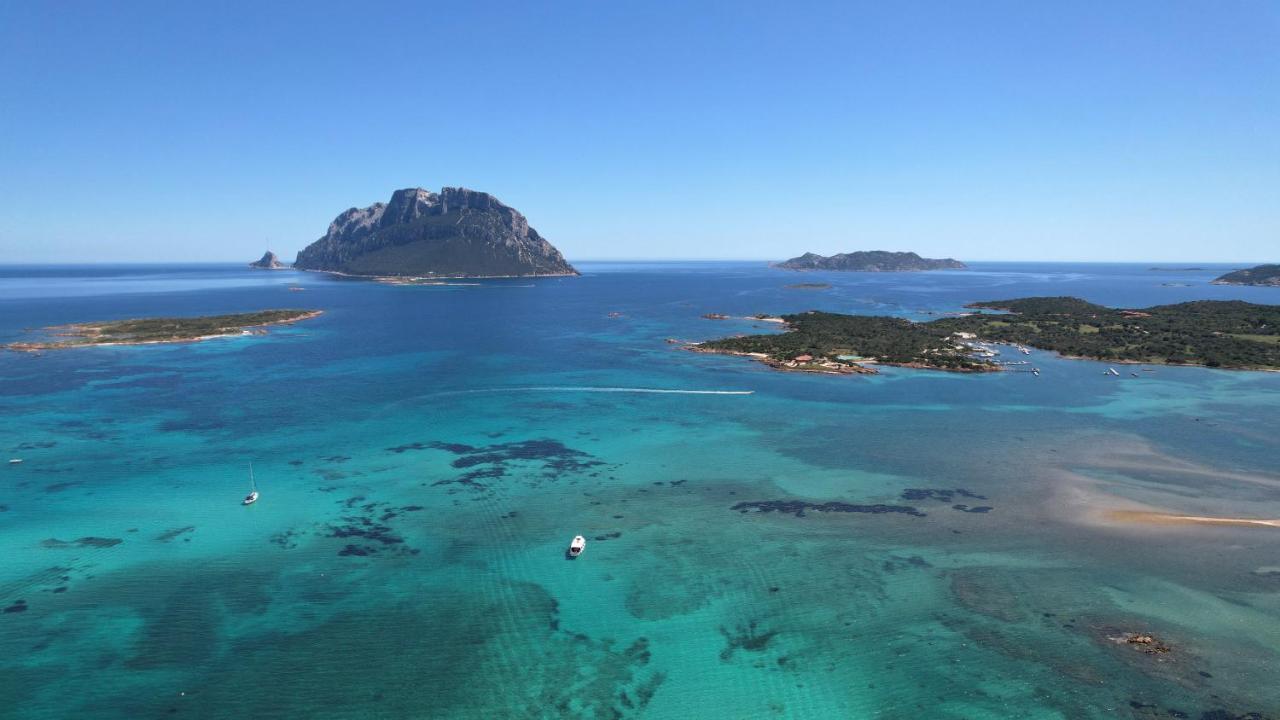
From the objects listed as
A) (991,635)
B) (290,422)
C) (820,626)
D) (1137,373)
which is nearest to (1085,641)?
(991,635)

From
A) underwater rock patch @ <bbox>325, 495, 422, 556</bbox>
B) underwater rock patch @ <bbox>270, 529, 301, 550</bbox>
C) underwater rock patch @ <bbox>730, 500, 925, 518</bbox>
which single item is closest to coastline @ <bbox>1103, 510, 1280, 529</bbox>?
underwater rock patch @ <bbox>730, 500, 925, 518</bbox>

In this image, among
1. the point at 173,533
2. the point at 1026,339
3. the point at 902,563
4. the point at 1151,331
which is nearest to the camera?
the point at 902,563

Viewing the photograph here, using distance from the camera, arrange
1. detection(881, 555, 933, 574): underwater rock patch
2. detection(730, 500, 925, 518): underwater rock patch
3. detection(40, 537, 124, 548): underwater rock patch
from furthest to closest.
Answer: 1. detection(730, 500, 925, 518): underwater rock patch
2. detection(40, 537, 124, 548): underwater rock patch
3. detection(881, 555, 933, 574): underwater rock patch

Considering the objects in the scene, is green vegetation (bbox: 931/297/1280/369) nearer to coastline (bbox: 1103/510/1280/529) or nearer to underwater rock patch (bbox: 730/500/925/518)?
coastline (bbox: 1103/510/1280/529)

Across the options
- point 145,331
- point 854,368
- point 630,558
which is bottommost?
point 630,558

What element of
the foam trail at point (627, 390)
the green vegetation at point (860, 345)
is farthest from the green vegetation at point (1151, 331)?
the foam trail at point (627, 390)

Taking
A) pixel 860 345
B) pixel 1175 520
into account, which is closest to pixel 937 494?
pixel 1175 520

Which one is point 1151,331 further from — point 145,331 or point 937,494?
point 145,331
